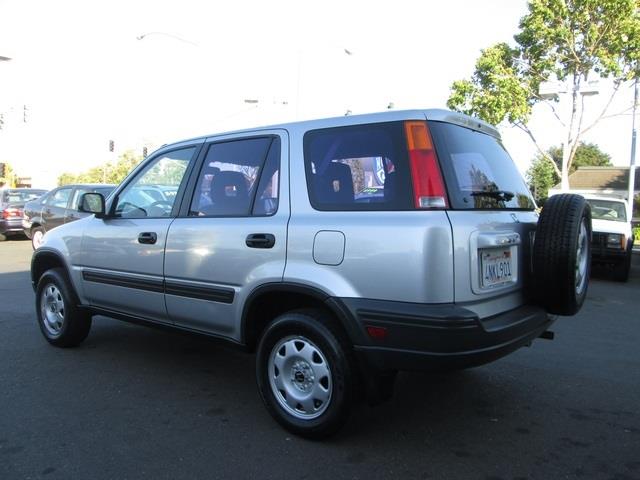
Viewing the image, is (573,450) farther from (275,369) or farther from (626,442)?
(275,369)

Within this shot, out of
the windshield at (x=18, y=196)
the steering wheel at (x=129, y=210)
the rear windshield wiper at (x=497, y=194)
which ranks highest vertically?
the windshield at (x=18, y=196)

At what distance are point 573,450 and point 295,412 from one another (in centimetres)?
162

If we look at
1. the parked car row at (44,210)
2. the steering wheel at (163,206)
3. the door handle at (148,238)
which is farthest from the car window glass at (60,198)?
the door handle at (148,238)

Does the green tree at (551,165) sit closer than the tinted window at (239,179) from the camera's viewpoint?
No

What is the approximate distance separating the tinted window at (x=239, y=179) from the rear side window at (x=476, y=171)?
1.07 metres

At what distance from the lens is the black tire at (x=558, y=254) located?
123 inches

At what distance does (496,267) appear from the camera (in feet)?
9.78

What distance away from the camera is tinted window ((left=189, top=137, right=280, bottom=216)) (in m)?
3.46

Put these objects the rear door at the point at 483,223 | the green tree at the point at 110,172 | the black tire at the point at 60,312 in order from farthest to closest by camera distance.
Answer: the green tree at the point at 110,172, the black tire at the point at 60,312, the rear door at the point at 483,223

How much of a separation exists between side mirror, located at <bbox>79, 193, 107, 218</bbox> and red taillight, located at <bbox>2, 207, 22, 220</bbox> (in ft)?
43.5

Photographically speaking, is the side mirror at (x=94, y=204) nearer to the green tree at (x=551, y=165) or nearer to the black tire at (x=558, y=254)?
the black tire at (x=558, y=254)

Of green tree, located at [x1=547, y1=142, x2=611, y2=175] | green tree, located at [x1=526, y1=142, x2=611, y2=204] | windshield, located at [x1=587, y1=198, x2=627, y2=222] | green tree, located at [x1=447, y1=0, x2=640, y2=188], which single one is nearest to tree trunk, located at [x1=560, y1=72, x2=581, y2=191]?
green tree, located at [x1=447, y1=0, x2=640, y2=188]

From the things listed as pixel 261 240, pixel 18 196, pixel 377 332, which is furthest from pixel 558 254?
pixel 18 196

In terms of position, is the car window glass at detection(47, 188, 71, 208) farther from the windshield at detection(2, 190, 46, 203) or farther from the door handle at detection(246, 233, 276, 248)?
the door handle at detection(246, 233, 276, 248)
